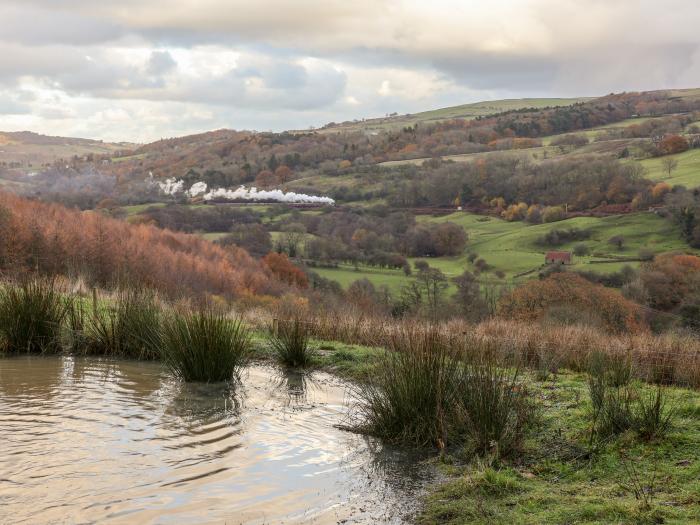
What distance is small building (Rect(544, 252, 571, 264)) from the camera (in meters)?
74.3

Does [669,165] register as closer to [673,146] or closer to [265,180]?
[673,146]

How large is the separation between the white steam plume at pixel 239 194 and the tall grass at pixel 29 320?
364ft

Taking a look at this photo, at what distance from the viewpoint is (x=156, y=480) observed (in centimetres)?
608

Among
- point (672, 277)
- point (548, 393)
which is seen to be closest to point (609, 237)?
point (672, 277)

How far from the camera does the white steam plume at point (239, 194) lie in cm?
12350

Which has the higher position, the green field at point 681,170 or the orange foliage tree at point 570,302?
the green field at point 681,170

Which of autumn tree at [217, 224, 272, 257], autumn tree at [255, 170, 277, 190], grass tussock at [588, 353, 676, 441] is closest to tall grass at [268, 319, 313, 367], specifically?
grass tussock at [588, 353, 676, 441]

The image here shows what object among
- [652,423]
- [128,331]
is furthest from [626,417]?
[128,331]

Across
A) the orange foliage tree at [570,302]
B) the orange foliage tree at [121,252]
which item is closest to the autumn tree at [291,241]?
the orange foliage tree at [121,252]

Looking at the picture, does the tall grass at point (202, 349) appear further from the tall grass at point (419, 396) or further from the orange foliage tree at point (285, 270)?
the orange foliage tree at point (285, 270)

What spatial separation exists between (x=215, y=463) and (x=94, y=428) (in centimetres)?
167

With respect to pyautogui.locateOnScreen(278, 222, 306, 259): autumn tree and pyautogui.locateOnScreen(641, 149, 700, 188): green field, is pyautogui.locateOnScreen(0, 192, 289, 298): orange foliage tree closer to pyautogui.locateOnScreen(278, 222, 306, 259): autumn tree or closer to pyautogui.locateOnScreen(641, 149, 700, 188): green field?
pyautogui.locateOnScreen(278, 222, 306, 259): autumn tree

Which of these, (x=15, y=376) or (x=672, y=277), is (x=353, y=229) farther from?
(x=15, y=376)

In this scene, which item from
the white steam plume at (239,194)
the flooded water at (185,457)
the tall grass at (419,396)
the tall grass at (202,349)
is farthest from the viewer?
the white steam plume at (239,194)
